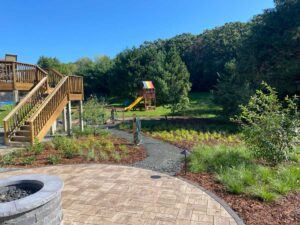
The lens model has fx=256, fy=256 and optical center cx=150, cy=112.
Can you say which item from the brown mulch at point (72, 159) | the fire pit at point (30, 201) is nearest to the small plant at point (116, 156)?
the brown mulch at point (72, 159)

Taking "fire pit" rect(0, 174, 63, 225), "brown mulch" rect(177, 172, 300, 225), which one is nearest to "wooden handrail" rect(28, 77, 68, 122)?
"fire pit" rect(0, 174, 63, 225)

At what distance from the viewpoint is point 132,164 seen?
22.9 ft

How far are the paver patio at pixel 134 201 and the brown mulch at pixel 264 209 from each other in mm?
259

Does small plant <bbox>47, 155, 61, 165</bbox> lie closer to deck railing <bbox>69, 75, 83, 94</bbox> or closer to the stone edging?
the stone edging

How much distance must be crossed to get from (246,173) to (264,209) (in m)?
1.21

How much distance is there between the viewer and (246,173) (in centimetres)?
520

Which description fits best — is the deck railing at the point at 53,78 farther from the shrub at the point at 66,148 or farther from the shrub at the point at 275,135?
the shrub at the point at 275,135

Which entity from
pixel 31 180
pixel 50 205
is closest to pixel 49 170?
pixel 31 180

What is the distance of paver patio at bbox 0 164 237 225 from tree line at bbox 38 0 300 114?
9131 mm

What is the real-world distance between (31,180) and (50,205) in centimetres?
74

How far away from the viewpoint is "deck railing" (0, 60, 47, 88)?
1055cm

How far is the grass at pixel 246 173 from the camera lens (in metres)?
4.63

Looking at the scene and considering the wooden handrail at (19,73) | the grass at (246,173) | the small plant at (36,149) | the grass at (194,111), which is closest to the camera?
the grass at (246,173)

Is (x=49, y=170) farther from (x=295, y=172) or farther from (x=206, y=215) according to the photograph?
(x=295, y=172)
